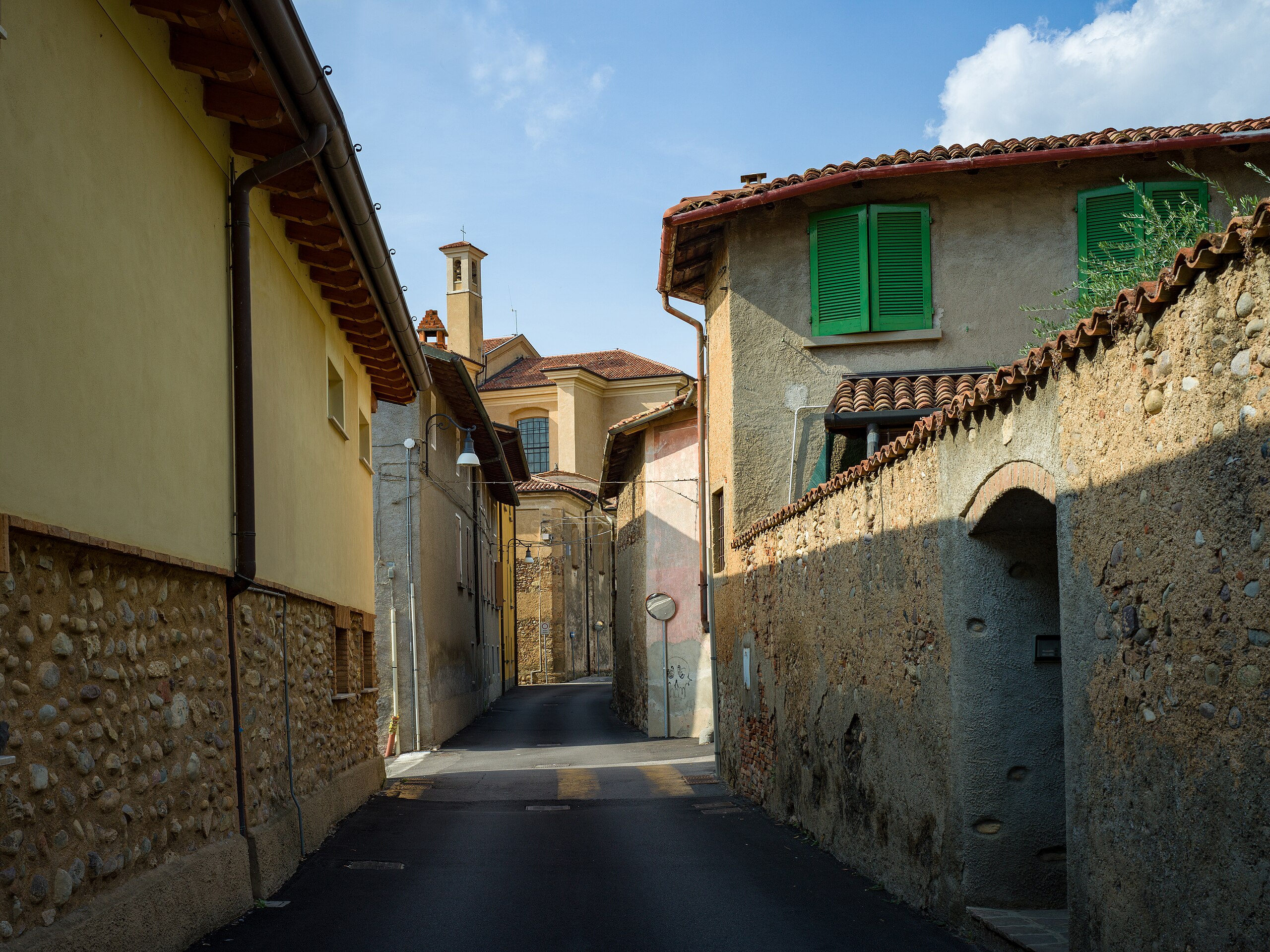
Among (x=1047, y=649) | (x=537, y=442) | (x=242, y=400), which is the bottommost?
(x=1047, y=649)

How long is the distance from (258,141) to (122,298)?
8.53ft

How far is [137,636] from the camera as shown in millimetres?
5953

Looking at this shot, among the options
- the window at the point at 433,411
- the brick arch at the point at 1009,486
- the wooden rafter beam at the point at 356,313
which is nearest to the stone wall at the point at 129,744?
the wooden rafter beam at the point at 356,313

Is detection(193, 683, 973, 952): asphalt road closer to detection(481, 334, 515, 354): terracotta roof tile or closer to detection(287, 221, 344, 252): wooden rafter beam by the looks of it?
detection(287, 221, 344, 252): wooden rafter beam

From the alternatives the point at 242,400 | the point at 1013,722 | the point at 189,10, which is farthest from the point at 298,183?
the point at 1013,722

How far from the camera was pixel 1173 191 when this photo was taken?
45.4 ft

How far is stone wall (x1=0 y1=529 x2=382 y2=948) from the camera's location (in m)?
4.60

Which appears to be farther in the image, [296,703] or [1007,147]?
[1007,147]

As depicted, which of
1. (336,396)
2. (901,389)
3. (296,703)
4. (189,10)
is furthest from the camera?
(901,389)

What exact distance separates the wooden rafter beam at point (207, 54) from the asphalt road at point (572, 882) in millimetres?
4687

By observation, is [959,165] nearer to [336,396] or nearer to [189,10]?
[336,396]

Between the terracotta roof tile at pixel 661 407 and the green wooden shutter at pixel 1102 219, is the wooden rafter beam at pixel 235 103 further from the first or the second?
the terracotta roof tile at pixel 661 407

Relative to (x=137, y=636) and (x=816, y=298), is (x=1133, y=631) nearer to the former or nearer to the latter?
(x=137, y=636)

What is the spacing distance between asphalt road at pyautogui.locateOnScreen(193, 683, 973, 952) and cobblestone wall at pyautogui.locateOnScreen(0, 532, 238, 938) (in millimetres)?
872
